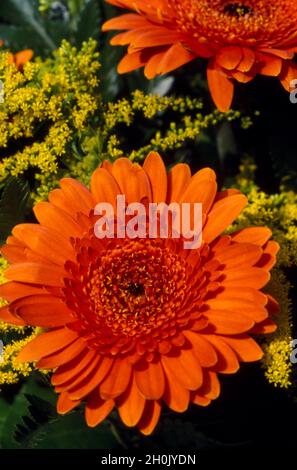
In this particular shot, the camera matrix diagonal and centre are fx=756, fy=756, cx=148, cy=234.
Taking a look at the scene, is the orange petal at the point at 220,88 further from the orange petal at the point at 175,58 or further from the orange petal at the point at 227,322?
the orange petal at the point at 227,322

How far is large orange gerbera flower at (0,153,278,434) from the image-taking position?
1.83 ft

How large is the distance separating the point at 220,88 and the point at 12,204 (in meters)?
0.21

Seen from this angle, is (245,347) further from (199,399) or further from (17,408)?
(17,408)

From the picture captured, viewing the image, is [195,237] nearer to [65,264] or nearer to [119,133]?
[65,264]

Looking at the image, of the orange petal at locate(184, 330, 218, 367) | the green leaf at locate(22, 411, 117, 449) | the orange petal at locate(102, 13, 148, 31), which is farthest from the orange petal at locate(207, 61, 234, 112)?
the green leaf at locate(22, 411, 117, 449)

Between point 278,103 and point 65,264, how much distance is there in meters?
0.39

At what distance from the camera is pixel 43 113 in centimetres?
70

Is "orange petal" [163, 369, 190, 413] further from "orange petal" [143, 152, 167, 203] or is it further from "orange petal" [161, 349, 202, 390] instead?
"orange petal" [143, 152, 167, 203]

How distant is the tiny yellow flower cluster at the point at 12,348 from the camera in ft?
2.03

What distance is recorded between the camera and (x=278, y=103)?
88 centimetres

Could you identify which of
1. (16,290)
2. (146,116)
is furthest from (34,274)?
(146,116)

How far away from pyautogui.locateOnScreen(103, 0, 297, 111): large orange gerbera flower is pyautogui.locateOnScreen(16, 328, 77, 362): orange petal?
0.25 metres

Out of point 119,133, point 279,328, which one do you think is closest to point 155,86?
point 119,133

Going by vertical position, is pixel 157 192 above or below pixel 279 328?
above
